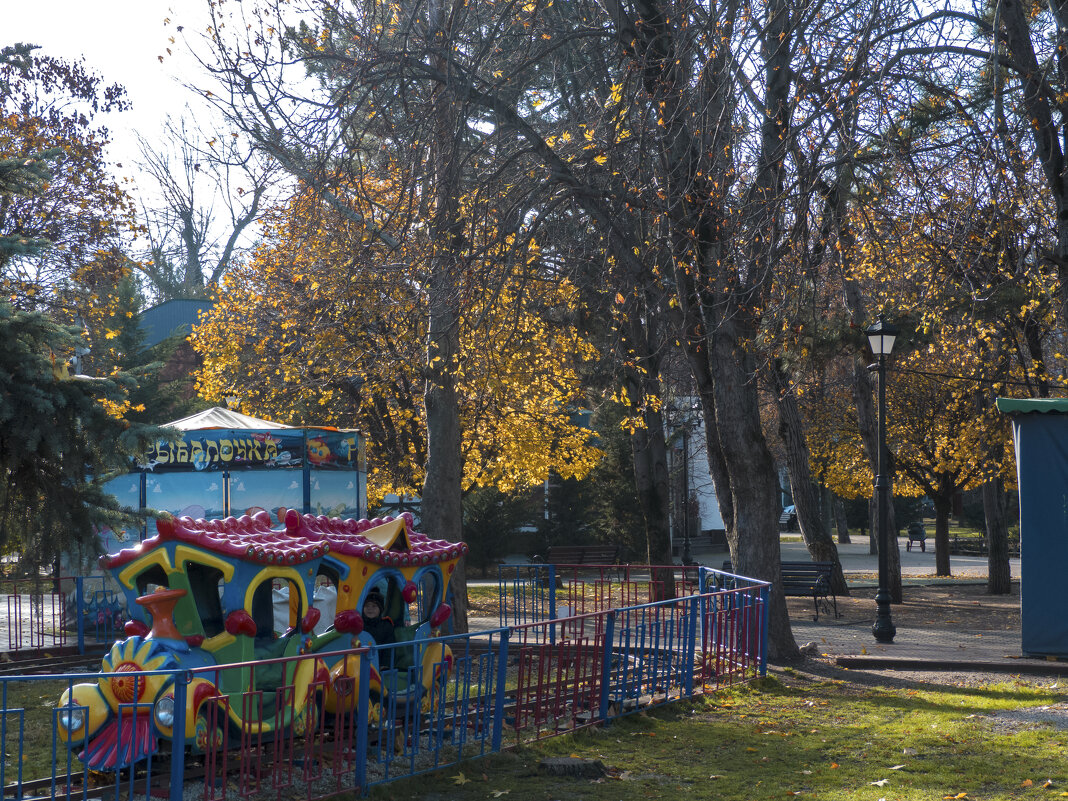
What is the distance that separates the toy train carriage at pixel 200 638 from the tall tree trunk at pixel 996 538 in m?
17.8

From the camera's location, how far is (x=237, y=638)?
7383mm

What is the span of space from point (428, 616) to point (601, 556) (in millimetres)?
20058

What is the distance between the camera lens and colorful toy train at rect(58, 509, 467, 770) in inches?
259

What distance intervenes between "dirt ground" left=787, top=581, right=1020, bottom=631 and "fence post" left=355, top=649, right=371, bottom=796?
1229 centimetres

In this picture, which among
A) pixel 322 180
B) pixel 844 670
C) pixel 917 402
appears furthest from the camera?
pixel 917 402

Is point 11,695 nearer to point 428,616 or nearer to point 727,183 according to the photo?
point 428,616

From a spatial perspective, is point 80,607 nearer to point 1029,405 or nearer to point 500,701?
point 500,701

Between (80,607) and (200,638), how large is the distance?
9.10m

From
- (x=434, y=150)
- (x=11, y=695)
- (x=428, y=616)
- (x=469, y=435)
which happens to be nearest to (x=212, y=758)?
(x=428, y=616)

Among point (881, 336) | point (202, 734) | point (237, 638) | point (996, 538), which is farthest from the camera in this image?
point (996, 538)

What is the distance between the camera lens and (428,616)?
29.8 ft

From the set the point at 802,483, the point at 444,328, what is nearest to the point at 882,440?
the point at 444,328

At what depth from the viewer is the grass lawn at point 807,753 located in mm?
6617

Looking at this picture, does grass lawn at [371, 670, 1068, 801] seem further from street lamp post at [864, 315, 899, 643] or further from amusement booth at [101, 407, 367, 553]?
amusement booth at [101, 407, 367, 553]
